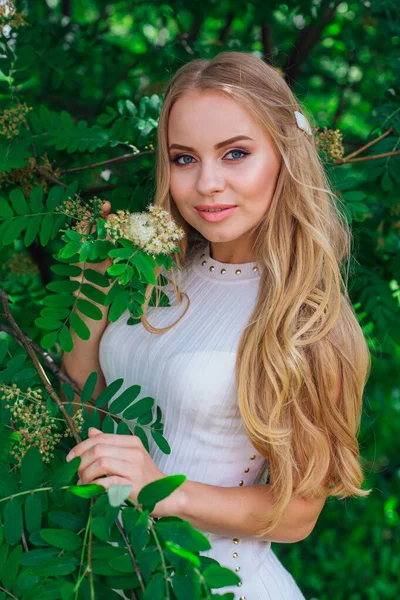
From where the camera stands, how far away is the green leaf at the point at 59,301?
5.43 ft

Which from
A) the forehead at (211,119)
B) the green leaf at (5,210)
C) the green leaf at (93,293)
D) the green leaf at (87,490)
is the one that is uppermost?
the forehead at (211,119)

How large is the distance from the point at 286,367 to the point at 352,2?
158 centimetres

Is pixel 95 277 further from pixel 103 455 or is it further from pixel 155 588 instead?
pixel 155 588

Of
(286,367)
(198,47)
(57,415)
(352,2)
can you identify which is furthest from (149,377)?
(352,2)

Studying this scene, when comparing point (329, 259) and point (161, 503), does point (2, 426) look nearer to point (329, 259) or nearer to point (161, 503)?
point (161, 503)

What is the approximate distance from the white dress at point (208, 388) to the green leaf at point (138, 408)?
0.07 m

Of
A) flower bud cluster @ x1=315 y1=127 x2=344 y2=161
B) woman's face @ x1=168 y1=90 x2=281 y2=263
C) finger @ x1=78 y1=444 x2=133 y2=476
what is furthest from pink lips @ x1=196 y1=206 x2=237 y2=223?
finger @ x1=78 y1=444 x2=133 y2=476

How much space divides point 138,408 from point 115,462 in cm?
29

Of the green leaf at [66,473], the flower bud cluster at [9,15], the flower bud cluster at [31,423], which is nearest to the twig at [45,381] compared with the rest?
the flower bud cluster at [31,423]

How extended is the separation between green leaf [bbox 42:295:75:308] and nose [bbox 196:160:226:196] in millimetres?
382

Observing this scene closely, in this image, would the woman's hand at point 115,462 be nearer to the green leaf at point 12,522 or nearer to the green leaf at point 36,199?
the green leaf at point 12,522

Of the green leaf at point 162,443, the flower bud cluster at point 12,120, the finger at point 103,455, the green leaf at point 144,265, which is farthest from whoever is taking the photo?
the flower bud cluster at point 12,120

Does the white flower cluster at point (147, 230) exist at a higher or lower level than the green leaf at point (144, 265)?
higher

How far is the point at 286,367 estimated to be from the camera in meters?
1.60
